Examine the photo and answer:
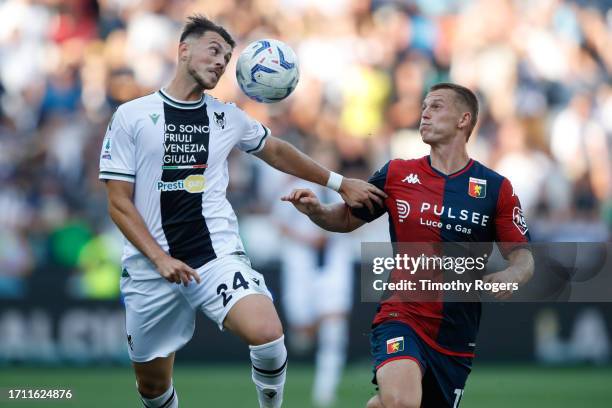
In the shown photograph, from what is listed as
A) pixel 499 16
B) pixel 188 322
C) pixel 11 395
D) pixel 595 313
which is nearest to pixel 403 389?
pixel 188 322

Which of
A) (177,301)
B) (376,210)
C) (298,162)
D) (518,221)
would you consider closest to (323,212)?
(376,210)

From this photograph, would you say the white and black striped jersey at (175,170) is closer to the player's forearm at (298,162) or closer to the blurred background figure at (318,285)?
the player's forearm at (298,162)

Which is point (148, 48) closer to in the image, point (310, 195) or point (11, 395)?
point (11, 395)

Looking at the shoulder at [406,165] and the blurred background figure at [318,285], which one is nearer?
the shoulder at [406,165]

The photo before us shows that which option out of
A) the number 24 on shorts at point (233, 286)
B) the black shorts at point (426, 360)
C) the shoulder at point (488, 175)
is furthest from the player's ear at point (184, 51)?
the black shorts at point (426, 360)

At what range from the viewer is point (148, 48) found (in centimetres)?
1562

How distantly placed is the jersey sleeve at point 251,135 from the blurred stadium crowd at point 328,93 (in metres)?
5.76

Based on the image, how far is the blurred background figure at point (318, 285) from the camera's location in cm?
1259

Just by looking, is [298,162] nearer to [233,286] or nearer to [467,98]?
[233,286]

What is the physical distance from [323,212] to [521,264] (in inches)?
55.7

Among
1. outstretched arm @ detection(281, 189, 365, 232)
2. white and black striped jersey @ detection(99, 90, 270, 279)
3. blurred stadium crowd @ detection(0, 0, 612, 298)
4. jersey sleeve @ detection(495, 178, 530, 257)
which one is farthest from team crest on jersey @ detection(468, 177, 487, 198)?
blurred stadium crowd @ detection(0, 0, 612, 298)

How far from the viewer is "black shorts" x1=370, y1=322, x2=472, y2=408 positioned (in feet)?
22.8

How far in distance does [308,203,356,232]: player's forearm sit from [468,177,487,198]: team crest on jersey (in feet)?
2.97

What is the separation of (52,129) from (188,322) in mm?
7943
